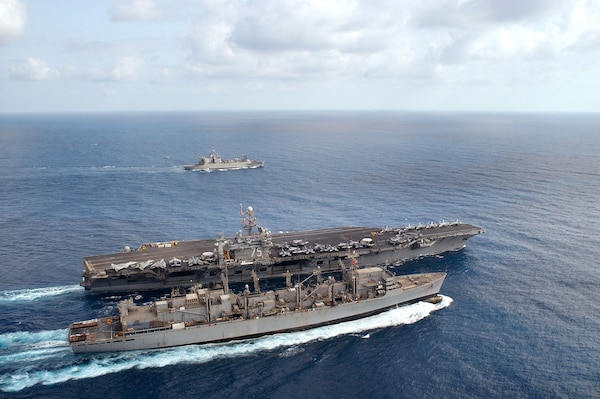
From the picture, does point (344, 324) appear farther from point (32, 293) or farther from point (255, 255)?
point (32, 293)

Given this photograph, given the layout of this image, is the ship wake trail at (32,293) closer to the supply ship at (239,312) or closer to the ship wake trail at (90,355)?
the ship wake trail at (90,355)

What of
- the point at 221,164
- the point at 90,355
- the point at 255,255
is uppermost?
the point at 221,164

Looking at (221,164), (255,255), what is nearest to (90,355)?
(255,255)

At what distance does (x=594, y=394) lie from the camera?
37875 mm

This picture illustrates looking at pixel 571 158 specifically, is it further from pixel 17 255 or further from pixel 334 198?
pixel 17 255

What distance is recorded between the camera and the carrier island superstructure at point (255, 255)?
5722 centimetres

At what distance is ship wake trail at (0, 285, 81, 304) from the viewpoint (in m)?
53.3

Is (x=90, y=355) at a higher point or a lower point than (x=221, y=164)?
lower

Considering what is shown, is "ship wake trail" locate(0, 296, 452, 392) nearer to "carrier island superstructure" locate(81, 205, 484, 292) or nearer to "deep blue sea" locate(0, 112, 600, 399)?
"deep blue sea" locate(0, 112, 600, 399)

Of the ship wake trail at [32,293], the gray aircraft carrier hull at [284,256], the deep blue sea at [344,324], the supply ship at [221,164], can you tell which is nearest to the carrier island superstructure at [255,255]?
the gray aircraft carrier hull at [284,256]

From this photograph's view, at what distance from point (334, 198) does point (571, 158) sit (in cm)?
9880

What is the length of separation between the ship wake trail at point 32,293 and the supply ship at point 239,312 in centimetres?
1020

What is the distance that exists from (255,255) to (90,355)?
22805 mm

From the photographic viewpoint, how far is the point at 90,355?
146 ft
